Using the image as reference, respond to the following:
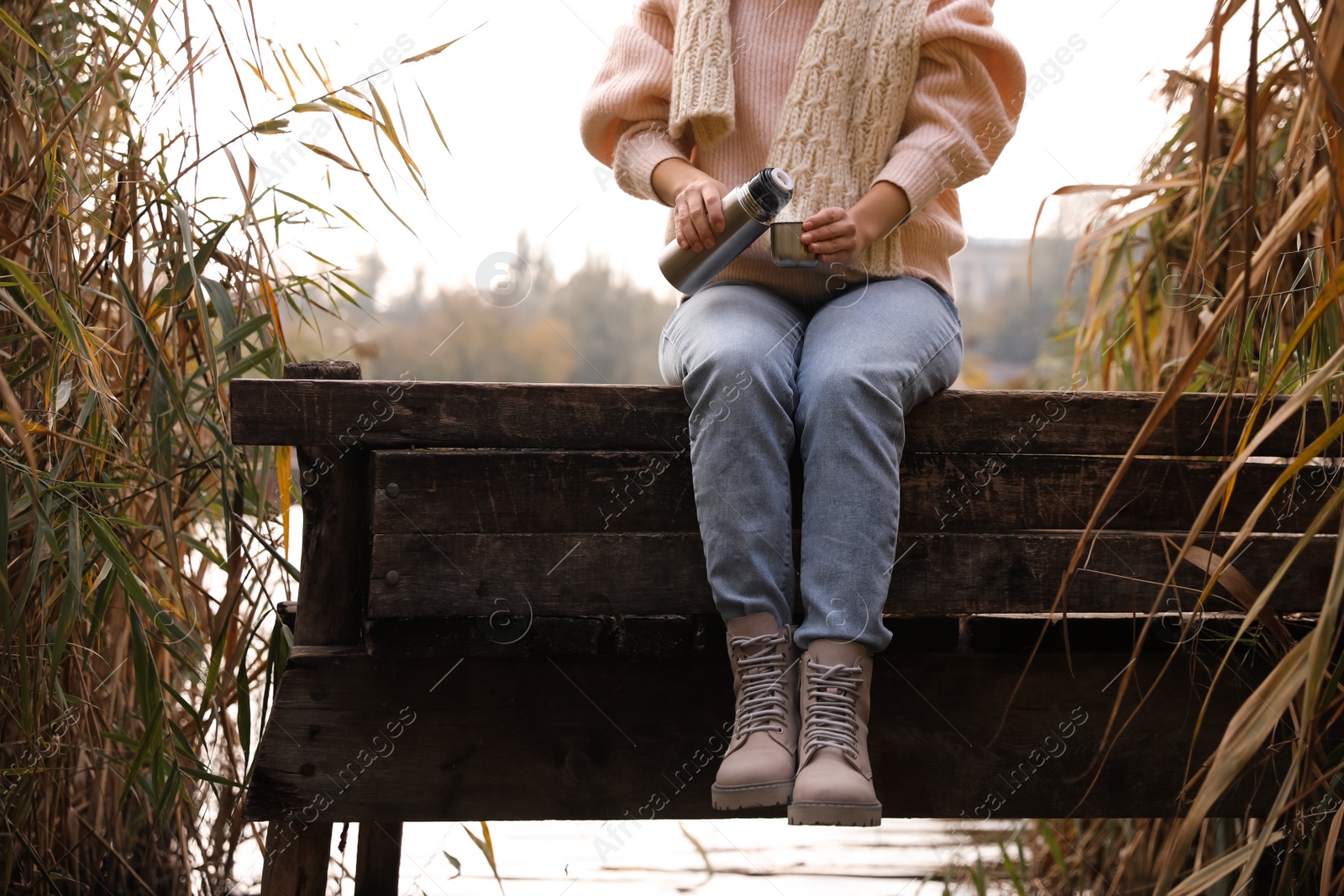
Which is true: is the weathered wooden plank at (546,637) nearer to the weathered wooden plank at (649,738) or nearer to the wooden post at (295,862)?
the weathered wooden plank at (649,738)

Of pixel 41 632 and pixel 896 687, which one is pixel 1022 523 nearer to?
pixel 896 687

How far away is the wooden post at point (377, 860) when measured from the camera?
5.36 ft

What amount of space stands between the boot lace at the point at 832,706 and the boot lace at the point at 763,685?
34mm

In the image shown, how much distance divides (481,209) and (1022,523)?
1.13 meters

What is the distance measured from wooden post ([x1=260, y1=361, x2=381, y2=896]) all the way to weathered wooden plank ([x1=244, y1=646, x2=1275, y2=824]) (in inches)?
1.9

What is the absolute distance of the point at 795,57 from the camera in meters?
1.54

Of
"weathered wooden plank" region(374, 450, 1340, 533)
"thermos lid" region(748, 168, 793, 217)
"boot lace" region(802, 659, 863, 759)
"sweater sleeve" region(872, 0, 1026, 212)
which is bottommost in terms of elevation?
"boot lace" region(802, 659, 863, 759)

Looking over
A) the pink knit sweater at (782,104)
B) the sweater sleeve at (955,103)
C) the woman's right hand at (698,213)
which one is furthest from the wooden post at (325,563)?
the sweater sleeve at (955,103)

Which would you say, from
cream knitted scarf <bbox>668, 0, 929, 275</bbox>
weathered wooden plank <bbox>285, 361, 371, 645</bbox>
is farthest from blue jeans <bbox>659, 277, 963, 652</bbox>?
weathered wooden plank <bbox>285, 361, 371, 645</bbox>

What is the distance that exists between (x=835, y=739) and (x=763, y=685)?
94 millimetres

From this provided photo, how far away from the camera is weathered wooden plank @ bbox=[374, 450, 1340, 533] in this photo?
1.23 m

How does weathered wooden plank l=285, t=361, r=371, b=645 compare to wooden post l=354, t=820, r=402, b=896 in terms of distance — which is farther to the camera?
wooden post l=354, t=820, r=402, b=896

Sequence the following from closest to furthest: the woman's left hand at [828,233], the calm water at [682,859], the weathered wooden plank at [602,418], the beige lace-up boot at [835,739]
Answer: the beige lace-up boot at [835,739] < the weathered wooden plank at [602,418] < the woman's left hand at [828,233] < the calm water at [682,859]
